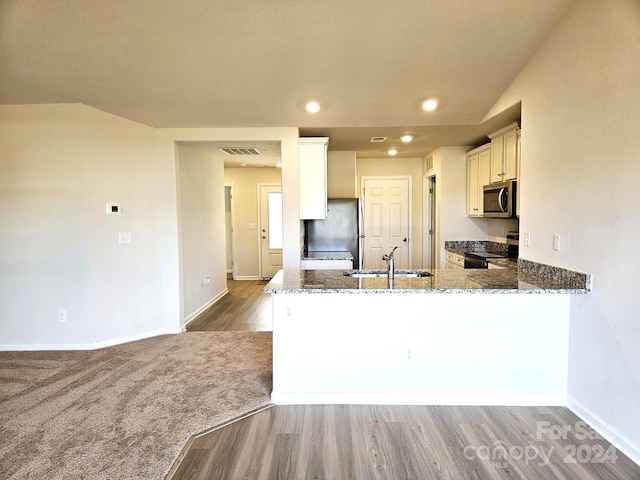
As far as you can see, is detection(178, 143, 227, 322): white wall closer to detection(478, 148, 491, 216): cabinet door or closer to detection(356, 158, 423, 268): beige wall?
detection(356, 158, 423, 268): beige wall

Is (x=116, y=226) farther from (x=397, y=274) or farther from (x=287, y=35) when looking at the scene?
(x=397, y=274)

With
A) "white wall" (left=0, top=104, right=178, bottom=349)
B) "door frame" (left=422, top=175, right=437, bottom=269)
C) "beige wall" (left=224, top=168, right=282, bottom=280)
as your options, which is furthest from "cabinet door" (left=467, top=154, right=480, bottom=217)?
"white wall" (left=0, top=104, right=178, bottom=349)

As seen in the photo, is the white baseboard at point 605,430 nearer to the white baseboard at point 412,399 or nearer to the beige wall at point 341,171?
the white baseboard at point 412,399

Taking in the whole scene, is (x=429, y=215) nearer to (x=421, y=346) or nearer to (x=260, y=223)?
(x=260, y=223)

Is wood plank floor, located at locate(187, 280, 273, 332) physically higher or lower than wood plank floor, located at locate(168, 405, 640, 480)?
higher

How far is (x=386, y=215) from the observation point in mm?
6266

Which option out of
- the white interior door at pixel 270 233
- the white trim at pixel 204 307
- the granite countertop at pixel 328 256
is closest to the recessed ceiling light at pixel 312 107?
the granite countertop at pixel 328 256

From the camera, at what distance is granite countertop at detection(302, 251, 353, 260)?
4.24 m

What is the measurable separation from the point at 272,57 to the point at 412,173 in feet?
12.9

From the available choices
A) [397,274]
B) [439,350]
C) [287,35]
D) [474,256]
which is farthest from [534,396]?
[287,35]

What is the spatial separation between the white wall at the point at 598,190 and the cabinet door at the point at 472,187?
217cm

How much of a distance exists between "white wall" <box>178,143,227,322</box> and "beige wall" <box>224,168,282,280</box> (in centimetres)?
156

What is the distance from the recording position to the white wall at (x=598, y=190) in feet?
6.28

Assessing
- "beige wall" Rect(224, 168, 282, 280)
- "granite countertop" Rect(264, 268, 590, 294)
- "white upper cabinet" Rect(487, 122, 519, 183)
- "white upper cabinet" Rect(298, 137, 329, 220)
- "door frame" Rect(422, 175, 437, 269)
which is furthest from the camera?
"beige wall" Rect(224, 168, 282, 280)
